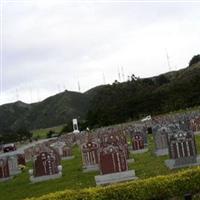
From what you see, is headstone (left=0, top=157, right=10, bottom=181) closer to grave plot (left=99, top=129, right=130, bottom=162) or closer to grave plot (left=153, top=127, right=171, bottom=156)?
grave plot (left=99, top=129, right=130, bottom=162)

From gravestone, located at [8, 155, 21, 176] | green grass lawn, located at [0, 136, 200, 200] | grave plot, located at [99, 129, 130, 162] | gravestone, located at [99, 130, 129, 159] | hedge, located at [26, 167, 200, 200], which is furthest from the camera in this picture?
gravestone, located at [8, 155, 21, 176]

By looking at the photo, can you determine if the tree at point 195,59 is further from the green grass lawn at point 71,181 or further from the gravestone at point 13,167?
the green grass lawn at point 71,181

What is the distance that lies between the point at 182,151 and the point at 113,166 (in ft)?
8.17

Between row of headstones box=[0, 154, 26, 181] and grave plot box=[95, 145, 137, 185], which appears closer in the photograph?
grave plot box=[95, 145, 137, 185]

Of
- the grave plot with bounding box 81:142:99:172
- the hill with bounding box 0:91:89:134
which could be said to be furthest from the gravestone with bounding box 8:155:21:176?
the hill with bounding box 0:91:89:134

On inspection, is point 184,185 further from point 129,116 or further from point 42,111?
point 42,111

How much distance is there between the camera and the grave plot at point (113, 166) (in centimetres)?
1784

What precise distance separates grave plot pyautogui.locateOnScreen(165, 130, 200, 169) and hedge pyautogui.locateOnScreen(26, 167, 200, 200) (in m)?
5.62

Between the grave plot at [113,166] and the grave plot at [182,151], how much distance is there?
1.57 meters

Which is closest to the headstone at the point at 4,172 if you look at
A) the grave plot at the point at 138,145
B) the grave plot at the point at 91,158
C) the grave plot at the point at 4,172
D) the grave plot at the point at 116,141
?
the grave plot at the point at 4,172

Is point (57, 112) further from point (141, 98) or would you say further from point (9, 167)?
point (9, 167)

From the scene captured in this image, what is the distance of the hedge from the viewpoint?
12.2m

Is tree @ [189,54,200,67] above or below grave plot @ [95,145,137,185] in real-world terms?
above

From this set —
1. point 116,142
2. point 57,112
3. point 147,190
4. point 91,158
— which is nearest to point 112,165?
point 116,142
